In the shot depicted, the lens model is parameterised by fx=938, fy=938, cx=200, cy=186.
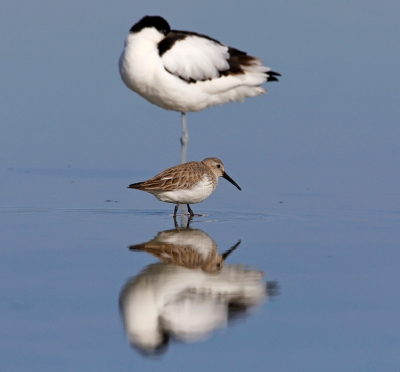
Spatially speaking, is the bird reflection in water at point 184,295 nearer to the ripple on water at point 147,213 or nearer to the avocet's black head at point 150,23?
the ripple on water at point 147,213

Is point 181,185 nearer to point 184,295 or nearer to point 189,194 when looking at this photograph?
point 189,194

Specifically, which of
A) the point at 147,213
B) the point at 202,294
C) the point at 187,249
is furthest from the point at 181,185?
the point at 202,294

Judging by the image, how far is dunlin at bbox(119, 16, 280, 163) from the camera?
11.9m

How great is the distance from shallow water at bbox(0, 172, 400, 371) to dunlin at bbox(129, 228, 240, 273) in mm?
33

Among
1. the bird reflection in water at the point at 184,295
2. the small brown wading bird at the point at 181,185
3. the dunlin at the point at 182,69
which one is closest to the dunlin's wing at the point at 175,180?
the small brown wading bird at the point at 181,185

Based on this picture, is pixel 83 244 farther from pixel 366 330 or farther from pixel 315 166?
pixel 315 166

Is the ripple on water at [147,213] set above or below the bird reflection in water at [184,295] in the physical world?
above

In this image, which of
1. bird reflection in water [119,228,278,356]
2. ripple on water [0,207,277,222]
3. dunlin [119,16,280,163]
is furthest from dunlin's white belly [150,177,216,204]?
dunlin [119,16,280,163]

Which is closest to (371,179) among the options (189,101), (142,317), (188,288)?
(189,101)

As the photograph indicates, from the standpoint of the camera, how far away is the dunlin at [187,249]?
6.89 meters

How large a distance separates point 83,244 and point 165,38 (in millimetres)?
5178

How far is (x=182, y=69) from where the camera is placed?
1209 cm

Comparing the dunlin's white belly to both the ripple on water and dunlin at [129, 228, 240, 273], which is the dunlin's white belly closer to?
the ripple on water

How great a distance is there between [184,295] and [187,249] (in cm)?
144
